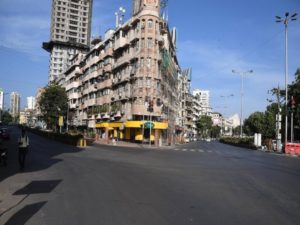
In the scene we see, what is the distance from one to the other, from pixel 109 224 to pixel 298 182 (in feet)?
34.6

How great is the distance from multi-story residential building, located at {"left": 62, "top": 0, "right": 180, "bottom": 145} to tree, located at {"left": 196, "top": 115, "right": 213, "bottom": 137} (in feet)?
322

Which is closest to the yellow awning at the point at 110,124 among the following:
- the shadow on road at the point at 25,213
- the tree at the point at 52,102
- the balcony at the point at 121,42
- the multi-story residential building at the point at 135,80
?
the multi-story residential building at the point at 135,80

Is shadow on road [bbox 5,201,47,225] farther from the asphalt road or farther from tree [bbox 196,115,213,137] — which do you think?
tree [bbox 196,115,213,137]

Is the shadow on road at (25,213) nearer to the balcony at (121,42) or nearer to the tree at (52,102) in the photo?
the balcony at (121,42)

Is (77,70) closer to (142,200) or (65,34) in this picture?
(65,34)

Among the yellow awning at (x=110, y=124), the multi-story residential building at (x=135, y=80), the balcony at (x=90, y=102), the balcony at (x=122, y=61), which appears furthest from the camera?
the balcony at (x=90, y=102)

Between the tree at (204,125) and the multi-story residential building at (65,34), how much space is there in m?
60.4

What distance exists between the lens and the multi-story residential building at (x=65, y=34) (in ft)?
512

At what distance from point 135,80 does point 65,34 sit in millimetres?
107166

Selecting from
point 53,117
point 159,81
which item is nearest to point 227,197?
point 159,81

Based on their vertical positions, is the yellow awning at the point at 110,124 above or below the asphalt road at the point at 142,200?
above

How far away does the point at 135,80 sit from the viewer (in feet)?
197

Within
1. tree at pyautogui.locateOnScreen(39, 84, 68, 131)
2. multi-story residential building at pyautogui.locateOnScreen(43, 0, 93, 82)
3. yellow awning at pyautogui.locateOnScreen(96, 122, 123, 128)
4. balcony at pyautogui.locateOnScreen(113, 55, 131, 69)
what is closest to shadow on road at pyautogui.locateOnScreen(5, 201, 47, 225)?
yellow awning at pyautogui.locateOnScreen(96, 122, 123, 128)

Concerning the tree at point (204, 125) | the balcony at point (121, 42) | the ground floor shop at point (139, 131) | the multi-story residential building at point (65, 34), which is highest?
the multi-story residential building at point (65, 34)
